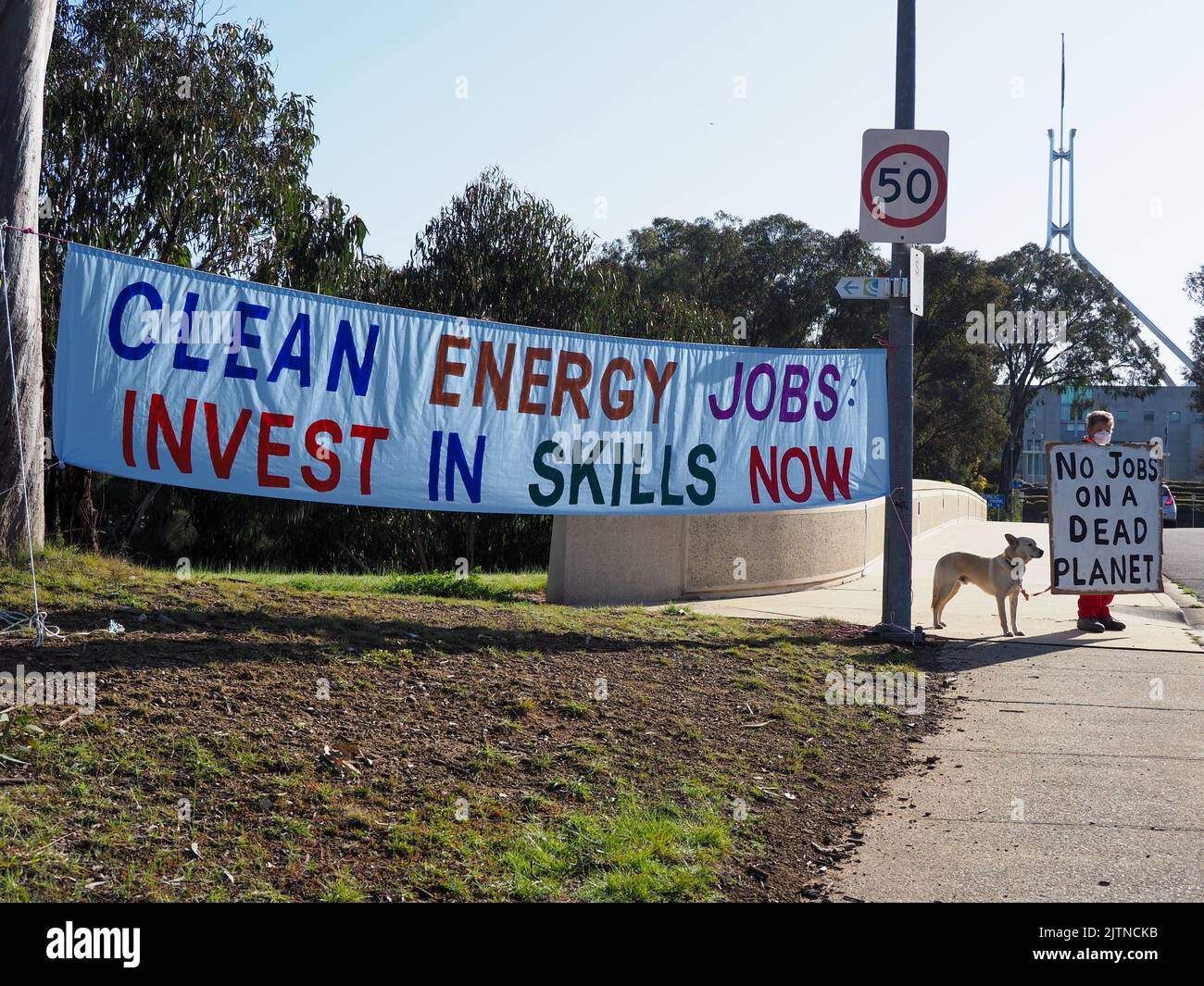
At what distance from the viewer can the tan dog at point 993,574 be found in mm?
9930

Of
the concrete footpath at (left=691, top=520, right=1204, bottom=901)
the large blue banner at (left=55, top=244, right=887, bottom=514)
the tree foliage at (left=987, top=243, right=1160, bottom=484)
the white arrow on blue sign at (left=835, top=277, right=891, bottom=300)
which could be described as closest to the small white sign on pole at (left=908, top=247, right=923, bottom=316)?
the white arrow on blue sign at (left=835, top=277, right=891, bottom=300)

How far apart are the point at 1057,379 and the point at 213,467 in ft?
218

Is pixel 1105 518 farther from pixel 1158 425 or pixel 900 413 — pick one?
pixel 1158 425

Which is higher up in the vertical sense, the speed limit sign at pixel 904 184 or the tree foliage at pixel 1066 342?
the tree foliage at pixel 1066 342

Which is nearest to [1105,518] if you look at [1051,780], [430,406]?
[1051,780]

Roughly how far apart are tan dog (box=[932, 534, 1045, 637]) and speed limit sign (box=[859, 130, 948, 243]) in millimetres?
2651

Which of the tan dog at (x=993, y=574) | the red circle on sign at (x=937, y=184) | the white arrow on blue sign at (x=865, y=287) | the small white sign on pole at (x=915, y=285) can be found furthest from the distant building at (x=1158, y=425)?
the white arrow on blue sign at (x=865, y=287)

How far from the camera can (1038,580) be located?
15.7 meters

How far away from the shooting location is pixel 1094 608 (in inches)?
420

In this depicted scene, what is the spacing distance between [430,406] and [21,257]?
8.41ft

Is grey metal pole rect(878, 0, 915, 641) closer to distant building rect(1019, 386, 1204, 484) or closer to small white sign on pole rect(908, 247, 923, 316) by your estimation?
small white sign on pole rect(908, 247, 923, 316)

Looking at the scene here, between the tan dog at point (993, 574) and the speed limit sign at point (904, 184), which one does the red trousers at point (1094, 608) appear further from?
the speed limit sign at point (904, 184)

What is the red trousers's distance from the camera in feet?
35.0

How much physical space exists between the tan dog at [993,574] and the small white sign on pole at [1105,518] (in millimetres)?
561
